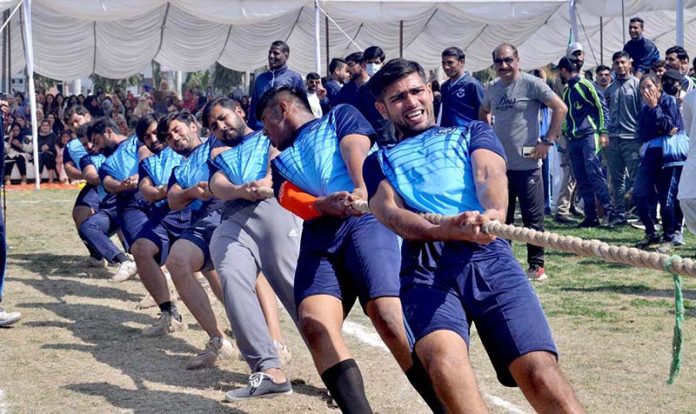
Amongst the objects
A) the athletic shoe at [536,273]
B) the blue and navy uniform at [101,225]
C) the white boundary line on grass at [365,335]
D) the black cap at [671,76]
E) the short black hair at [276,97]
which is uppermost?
the black cap at [671,76]

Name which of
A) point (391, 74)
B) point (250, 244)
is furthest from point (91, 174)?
point (391, 74)

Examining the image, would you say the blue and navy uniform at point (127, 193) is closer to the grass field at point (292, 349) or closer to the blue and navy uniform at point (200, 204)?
the grass field at point (292, 349)

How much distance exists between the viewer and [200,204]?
7898 millimetres

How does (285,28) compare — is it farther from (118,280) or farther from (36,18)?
(118,280)

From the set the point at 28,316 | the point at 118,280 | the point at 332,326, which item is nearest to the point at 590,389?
the point at 332,326

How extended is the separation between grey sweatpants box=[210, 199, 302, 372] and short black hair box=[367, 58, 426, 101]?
1873 millimetres

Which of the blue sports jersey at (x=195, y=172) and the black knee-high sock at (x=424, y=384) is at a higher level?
the blue sports jersey at (x=195, y=172)

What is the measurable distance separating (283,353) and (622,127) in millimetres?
7832

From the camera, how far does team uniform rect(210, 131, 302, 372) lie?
253 inches

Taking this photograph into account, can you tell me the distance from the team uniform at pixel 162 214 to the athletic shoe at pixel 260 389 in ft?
8.36

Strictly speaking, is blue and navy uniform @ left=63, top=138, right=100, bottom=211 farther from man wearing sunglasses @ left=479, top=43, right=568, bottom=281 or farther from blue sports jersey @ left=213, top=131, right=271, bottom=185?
blue sports jersey @ left=213, top=131, right=271, bottom=185

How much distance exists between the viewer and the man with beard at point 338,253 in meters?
5.20

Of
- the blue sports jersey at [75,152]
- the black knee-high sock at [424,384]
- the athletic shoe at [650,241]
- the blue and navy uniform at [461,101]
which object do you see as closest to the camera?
the black knee-high sock at [424,384]

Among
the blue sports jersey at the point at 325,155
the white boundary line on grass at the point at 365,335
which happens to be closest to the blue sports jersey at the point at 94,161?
the white boundary line on grass at the point at 365,335
